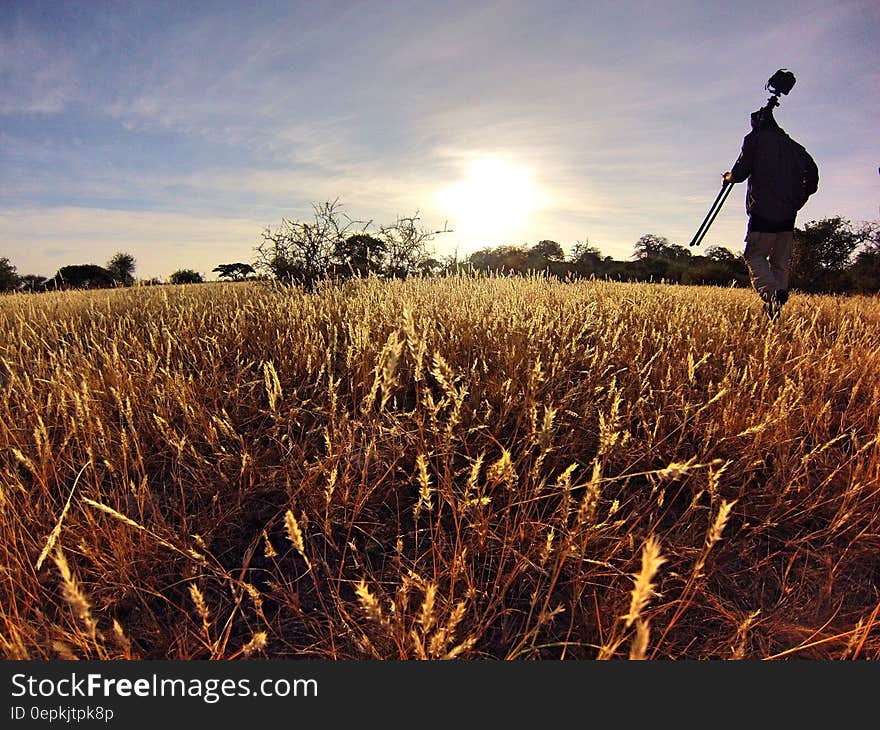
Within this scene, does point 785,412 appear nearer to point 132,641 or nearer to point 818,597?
point 818,597

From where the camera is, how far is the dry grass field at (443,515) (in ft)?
4.78

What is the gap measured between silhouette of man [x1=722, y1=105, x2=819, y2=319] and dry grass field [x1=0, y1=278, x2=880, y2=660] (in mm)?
2654

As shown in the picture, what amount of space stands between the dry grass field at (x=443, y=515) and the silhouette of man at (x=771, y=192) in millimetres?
2654

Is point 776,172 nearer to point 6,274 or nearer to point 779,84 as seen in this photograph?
point 779,84

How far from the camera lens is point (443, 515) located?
1.95m

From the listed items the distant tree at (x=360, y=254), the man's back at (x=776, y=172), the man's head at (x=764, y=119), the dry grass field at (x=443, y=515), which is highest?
the man's head at (x=764, y=119)

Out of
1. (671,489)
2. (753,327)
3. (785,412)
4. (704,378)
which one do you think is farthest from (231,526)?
(753,327)

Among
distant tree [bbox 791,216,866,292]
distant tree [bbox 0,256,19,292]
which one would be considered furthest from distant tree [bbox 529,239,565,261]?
distant tree [bbox 0,256,19,292]

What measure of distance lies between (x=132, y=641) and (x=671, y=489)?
89.8 inches

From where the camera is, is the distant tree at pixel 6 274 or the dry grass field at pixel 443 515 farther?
the distant tree at pixel 6 274

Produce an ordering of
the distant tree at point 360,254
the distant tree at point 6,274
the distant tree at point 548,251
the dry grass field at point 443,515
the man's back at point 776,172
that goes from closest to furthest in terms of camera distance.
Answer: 1. the dry grass field at point 443,515
2. the man's back at point 776,172
3. the distant tree at point 360,254
4. the distant tree at point 548,251
5. the distant tree at point 6,274

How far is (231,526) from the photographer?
1.91 metres

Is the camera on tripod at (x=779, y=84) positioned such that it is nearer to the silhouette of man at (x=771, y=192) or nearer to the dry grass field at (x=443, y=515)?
the silhouette of man at (x=771, y=192)

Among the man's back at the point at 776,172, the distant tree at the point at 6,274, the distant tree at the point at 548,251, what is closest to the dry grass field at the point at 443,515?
the man's back at the point at 776,172
